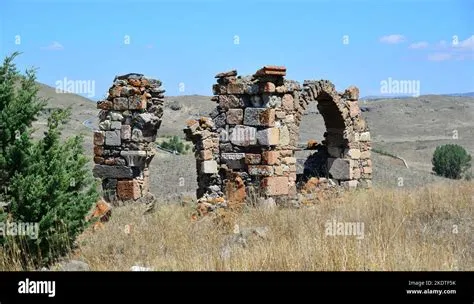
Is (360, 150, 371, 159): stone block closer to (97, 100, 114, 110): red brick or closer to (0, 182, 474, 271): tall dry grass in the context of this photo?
(0, 182, 474, 271): tall dry grass

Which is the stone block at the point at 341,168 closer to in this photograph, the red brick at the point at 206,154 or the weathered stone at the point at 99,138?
the red brick at the point at 206,154

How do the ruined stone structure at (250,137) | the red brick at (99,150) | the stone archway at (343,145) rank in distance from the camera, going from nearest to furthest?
the ruined stone structure at (250,137)
the red brick at (99,150)
the stone archway at (343,145)

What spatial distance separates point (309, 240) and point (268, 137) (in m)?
5.25

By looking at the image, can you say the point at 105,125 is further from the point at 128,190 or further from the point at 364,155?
the point at 364,155

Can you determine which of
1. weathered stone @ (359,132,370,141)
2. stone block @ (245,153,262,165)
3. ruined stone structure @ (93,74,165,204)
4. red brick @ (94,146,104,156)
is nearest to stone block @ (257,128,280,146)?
stone block @ (245,153,262,165)

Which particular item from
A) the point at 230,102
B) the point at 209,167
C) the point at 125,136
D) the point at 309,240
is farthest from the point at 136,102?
the point at 309,240

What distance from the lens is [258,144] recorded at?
11961 millimetres

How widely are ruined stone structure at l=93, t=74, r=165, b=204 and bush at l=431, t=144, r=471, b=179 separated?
19617 millimetres

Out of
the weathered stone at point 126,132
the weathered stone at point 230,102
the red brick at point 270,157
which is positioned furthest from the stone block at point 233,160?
the weathered stone at point 126,132

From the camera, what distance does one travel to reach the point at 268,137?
11766 mm

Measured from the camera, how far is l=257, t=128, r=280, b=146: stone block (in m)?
11.8

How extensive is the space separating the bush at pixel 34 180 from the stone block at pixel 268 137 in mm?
4432

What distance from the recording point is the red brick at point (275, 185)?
11.8 meters
